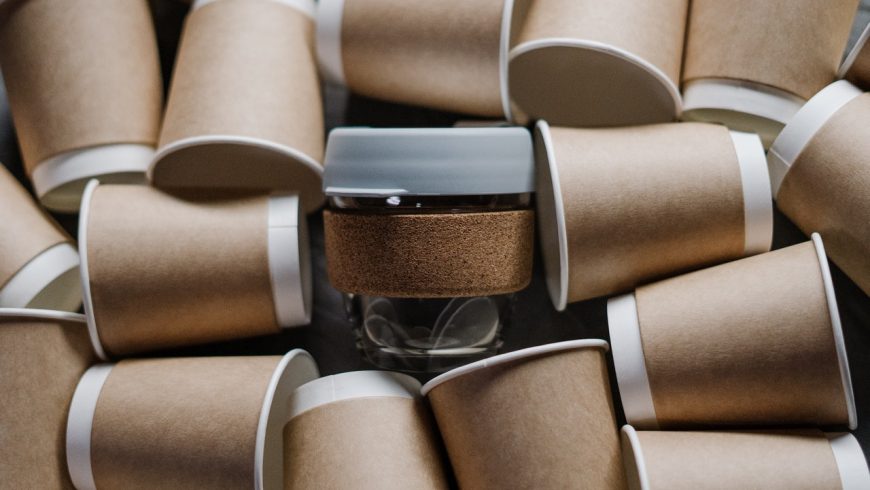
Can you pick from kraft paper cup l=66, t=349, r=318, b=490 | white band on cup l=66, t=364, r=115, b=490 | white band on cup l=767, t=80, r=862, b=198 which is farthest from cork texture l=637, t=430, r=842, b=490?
white band on cup l=66, t=364, r=115, b=490

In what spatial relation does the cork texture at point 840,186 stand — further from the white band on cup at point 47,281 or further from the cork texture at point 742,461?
the white band on cup at point 47,281

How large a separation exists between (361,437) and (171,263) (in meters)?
0.30

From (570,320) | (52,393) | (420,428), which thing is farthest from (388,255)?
(52,393)

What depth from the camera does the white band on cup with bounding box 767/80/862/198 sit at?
2.60 ft

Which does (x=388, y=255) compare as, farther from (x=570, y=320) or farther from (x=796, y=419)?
(x=796, y=419)

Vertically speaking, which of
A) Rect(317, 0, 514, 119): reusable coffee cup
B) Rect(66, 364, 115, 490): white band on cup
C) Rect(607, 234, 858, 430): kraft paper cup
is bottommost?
Rect(66, 364, 115, 490): white band on cup

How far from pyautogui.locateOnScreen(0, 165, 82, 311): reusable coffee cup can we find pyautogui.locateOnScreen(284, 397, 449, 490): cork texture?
1.17 feet

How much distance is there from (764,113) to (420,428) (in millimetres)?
527

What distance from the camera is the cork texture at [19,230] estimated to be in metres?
0.85

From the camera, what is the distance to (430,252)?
0.78m

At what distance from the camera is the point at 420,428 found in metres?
0.80

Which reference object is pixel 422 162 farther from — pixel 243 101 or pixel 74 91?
pixel 74 91

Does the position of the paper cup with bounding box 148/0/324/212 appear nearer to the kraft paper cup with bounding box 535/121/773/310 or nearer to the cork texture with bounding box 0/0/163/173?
the cork texture with bounding box 0/0/163/173

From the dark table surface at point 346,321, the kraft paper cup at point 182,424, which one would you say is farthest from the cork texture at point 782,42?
the kraft paper cup at point 182,424
